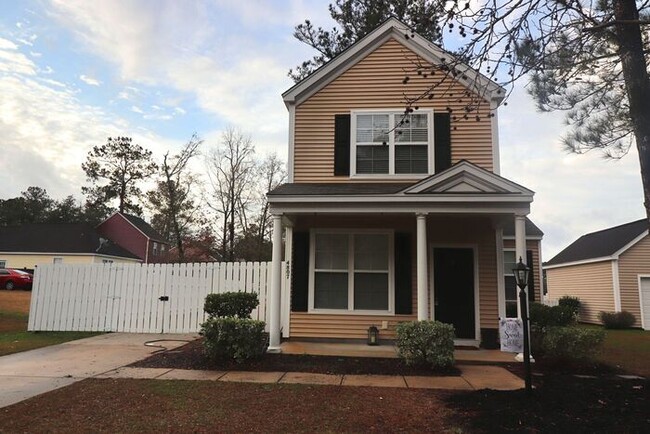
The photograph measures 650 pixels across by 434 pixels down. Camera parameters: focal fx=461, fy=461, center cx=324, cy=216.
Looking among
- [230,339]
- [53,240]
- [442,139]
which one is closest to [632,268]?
[442,139]

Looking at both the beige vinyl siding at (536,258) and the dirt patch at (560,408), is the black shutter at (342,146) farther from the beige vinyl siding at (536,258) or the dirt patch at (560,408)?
the beige vinyl siding at (536,258)

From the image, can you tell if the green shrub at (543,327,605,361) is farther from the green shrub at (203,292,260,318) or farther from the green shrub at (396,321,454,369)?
the green shrub at (203,292,260,318)

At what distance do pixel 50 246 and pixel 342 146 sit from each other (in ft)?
111

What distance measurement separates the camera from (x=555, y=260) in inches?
1053

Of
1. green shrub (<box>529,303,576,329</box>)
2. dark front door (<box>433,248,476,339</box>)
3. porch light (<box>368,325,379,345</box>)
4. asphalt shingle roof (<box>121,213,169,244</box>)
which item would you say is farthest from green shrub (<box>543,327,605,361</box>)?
asphalt shingle roof (<box>121,213,169,244</box>)

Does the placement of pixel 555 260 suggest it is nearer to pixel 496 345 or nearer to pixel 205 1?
pixel 496 345

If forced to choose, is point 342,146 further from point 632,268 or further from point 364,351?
point 632,268

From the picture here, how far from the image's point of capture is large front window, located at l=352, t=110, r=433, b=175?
404 inches

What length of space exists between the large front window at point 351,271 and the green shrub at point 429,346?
7.40ft

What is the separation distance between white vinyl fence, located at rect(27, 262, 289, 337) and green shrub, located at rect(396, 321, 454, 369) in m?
5.07

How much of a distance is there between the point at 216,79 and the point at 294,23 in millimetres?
5650

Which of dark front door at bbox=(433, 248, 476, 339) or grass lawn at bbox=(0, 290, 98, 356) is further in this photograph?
dark front door at bbox=(433, 248, 476, 339)

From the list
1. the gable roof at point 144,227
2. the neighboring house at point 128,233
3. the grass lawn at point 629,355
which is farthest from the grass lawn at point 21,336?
the gable roof at point 144,227

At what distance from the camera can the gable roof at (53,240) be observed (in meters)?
35.9
